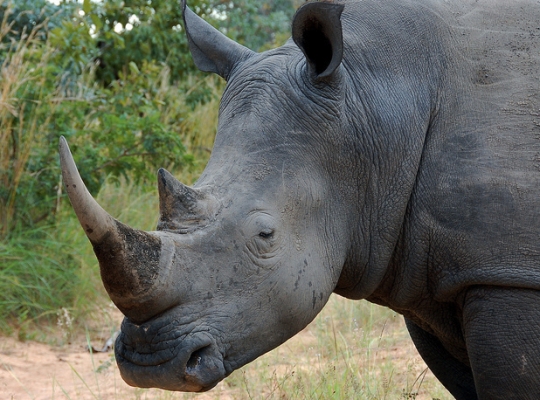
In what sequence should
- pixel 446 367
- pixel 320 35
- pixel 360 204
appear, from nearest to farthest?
pixel 320 35 → pixel 360 204 → pixel 446 367

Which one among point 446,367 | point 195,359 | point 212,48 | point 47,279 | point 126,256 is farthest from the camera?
point 47,279

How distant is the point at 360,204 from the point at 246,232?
0.52m

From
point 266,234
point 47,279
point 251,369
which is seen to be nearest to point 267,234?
point 266,234

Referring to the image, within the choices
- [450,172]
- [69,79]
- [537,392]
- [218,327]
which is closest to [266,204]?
[218,327]

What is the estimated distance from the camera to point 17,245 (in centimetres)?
598

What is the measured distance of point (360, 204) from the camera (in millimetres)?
2854

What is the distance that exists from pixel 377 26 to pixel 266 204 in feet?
2.89

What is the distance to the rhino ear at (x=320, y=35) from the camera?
2.62 m

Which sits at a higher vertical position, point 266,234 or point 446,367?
point 266,234

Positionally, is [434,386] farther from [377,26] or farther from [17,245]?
[17,245]

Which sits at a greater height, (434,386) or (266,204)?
(266,204)

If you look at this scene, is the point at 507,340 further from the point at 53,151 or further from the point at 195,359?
the point at 53,151

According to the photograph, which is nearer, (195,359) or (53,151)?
(195,359)

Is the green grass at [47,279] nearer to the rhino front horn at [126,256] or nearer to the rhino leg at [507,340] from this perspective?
the rhino front horn at [126,256]
